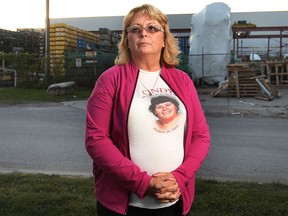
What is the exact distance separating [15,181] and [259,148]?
469 centimetres

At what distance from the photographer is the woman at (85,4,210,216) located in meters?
2.02

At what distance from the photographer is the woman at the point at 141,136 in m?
2.02

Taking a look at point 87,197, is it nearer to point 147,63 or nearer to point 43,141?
point 147,63

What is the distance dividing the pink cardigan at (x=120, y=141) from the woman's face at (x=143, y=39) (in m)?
0.09

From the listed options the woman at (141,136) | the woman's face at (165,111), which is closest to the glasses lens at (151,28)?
the woman at (141,136)

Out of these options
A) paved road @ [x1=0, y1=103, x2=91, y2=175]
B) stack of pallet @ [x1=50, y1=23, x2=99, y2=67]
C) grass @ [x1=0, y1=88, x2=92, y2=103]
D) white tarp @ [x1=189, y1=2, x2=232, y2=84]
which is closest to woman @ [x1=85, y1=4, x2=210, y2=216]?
paved road @ [x1=0, y1=103, x2=91, y2=175]

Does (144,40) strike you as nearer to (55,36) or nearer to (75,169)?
(75,169)

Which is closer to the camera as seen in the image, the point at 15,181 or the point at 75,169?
the point at 15,181

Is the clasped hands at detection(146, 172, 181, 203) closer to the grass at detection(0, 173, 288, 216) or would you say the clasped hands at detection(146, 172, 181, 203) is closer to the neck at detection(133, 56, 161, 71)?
the neck at detection(133, 56, 161, 71)

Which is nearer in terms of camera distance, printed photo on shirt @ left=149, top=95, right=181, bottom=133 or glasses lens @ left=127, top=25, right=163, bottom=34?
printed photo on shirt @ left=149, top=95, right=181, bottom=133

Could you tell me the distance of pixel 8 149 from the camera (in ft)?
25.1

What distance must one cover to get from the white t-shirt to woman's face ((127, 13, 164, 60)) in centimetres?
19

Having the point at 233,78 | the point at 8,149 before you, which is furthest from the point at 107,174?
the point at 233,78

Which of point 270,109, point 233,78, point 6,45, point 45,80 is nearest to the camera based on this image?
point 270,109
